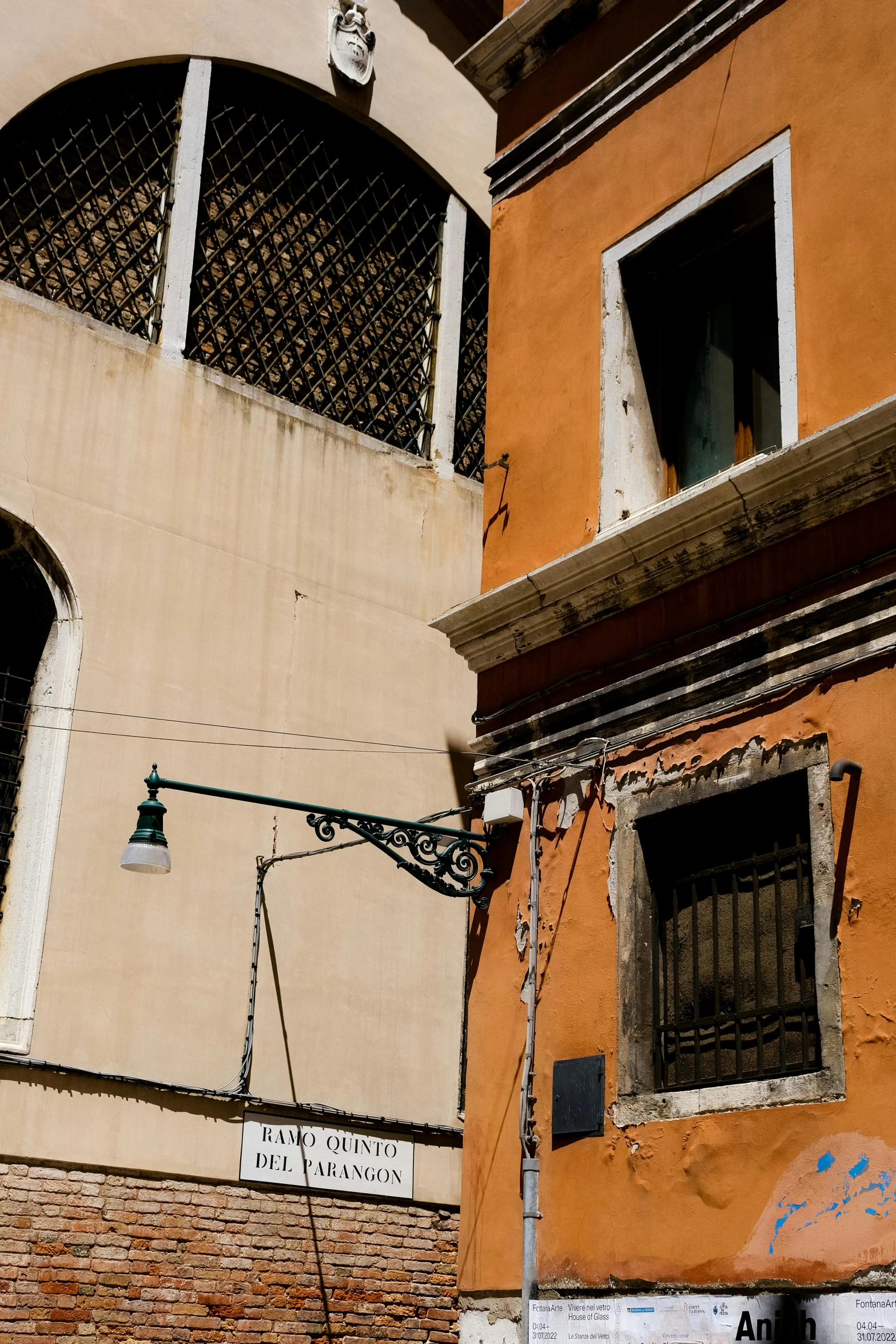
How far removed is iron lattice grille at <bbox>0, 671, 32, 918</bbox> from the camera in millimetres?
10273

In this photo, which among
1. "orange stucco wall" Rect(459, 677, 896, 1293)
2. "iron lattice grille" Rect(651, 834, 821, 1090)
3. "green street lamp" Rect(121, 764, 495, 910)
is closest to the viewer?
"orange stucco wall" Rect(459, 677, 896, 1293)

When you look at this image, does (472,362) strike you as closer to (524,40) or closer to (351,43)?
(351,43)

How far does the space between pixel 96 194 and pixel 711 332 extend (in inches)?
235

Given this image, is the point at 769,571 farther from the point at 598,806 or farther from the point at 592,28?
the point at 592,28

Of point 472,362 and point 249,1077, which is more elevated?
point 472,362

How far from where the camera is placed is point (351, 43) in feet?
43.9

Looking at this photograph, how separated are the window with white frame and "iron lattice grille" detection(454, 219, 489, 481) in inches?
217

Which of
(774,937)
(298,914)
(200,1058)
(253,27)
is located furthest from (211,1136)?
(253,27)

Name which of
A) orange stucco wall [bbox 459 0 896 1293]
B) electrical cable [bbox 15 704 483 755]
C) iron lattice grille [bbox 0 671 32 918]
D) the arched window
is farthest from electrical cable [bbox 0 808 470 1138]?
the arched window

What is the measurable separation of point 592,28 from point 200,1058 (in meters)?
6.67

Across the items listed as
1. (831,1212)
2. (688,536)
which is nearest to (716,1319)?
(831,1212)

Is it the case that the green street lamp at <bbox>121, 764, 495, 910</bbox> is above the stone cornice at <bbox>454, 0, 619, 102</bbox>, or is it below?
below

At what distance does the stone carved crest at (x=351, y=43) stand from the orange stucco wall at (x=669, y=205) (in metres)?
4.79

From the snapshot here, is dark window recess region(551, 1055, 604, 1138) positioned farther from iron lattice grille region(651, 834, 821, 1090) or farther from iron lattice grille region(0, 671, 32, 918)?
iron lattice grille region(0, 671, 32, 918)
